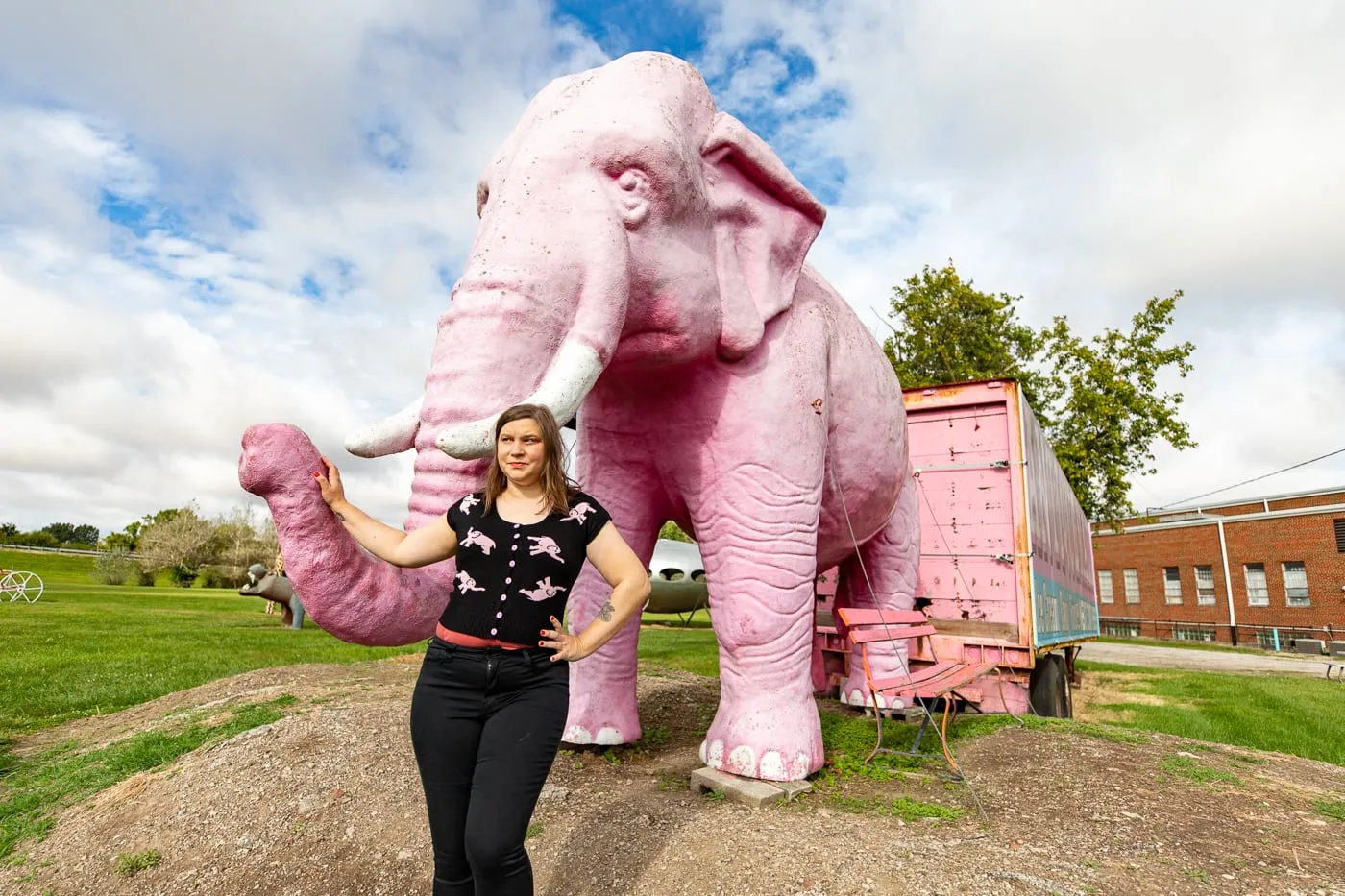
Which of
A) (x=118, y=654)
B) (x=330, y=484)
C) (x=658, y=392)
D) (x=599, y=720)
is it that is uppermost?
(x=658, y=392)

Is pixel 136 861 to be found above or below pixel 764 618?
below

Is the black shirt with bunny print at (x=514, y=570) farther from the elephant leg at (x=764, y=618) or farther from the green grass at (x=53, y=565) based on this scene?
the green grass at (x=53, y=565)

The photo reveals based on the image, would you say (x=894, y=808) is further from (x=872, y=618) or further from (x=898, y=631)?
(x=898, y=631)

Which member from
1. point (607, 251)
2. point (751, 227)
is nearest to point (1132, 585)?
point (751, 227)

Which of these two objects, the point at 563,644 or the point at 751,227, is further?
the point at 751,227

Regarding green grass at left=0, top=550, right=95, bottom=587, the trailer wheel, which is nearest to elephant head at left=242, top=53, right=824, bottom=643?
the trailer wheel

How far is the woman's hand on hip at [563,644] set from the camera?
182 cm

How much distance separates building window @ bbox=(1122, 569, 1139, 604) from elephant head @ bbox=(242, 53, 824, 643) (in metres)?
32.0

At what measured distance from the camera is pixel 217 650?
392 inches

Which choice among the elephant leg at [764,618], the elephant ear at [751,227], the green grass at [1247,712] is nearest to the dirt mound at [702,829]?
the elephant leg at [764,618]

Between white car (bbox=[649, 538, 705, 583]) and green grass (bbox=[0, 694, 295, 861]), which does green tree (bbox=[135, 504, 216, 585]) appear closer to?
white car (bbox=[649, 538, 705, 583])

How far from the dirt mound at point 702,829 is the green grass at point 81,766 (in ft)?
0.54

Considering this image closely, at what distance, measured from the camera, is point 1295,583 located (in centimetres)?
2528

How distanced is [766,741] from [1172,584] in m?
31.5
